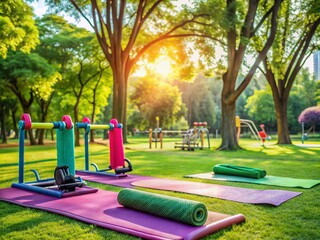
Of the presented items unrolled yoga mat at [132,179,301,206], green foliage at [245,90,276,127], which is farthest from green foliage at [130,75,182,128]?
unrolled yoga mat at [132,179,301,206]

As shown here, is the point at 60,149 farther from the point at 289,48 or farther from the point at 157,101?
the point at 157,101

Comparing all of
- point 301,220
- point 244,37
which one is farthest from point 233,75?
point 301,220

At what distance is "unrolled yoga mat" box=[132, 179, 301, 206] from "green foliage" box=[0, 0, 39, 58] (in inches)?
387

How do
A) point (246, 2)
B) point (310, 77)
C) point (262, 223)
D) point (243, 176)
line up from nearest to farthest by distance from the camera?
point (262, 223) < point (243, 176) < point (246, 2) < point (310, 77)

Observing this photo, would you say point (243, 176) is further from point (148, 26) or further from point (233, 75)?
point (148, 26)

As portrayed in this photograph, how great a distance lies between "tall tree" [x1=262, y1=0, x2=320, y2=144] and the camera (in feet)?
74.1

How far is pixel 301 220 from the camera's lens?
4516mm

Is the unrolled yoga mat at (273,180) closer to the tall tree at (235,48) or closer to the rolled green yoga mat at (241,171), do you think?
the rolled green yoga mat at (241,171)

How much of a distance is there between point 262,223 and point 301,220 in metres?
0.58

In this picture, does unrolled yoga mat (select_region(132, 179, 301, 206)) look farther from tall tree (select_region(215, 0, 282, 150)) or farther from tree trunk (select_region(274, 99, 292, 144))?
tree trunk (select_region(274, 99, 292, 144))

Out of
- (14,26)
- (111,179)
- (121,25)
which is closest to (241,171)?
(111,179)

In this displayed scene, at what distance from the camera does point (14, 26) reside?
1492cm

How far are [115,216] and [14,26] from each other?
13.0 metres

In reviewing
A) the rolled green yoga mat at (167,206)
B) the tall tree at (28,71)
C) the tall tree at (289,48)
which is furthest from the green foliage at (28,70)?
the rolled green yoga mat at (167,206)
